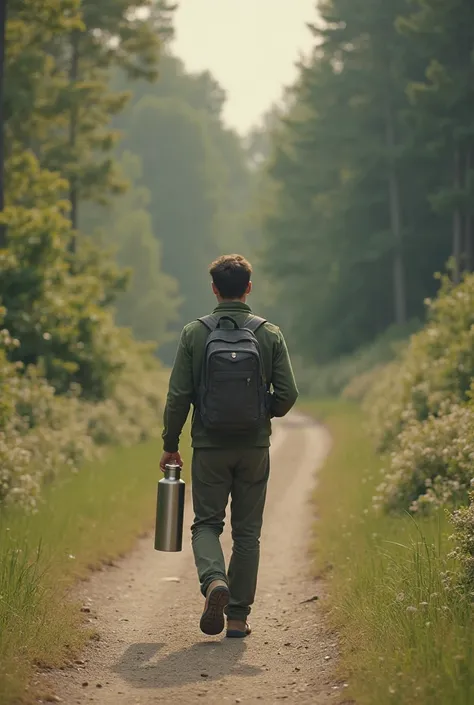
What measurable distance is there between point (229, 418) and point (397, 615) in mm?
1650

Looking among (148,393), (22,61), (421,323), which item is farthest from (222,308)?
(421,323)

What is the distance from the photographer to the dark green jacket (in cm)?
732

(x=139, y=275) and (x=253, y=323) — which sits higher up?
(x=139, y=275)

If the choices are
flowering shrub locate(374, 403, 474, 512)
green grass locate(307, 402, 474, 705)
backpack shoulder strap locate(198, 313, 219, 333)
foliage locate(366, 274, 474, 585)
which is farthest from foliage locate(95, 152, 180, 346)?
backpack shoulder strap locate(198, 313, 219, 333)

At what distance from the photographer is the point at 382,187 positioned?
44.9 m

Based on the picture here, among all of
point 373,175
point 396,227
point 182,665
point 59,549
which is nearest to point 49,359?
point 59,549

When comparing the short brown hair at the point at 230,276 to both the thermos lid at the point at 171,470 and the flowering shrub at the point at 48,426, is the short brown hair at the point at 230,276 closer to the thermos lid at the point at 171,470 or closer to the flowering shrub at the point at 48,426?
the thermos lid at the point at 171,470

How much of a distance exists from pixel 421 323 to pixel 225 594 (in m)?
37.1

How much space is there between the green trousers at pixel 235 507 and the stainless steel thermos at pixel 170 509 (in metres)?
0.14

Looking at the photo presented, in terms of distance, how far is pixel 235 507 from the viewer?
7.52m

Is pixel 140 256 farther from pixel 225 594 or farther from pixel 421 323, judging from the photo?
pixel 225 594

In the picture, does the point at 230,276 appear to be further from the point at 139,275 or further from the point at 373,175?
the point at 139,275

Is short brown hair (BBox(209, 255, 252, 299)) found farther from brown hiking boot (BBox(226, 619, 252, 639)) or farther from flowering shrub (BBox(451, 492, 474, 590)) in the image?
brown hiking boot (BBox(226, 619, 252, 639))

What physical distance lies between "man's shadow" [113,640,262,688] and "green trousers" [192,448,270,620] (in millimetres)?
415
